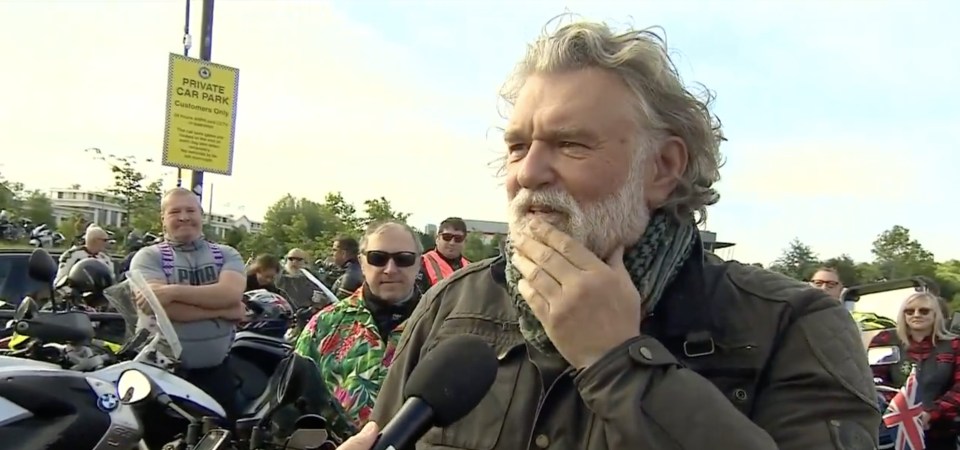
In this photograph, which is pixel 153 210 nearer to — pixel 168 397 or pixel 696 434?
pixel 168 397

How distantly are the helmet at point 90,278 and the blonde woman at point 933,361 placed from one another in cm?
493

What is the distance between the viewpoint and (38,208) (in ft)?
107

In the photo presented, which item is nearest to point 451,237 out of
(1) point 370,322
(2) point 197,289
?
(2) point 197,289

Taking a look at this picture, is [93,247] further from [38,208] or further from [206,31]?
[38,208]

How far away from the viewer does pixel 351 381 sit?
3973 mm

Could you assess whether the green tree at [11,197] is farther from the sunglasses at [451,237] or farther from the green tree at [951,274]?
the green tree at [951,274]

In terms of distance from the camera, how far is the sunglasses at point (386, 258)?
171 inches

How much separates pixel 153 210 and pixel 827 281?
1435cm

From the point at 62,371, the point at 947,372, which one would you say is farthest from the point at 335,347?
the point at 947,372

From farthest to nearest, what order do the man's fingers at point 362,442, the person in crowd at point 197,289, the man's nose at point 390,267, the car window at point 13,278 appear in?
the car window at point 13,278
the person in crowd at point 197,289
the man's nose at point 390,267
the man's fingers at point 362,442

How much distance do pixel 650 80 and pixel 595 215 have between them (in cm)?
30

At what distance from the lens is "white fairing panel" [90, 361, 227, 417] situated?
3.82 m

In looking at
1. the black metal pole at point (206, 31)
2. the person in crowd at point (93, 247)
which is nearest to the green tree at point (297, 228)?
the person in crowd at point (93, 247)

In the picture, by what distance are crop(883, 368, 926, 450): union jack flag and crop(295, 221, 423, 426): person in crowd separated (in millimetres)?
3332
